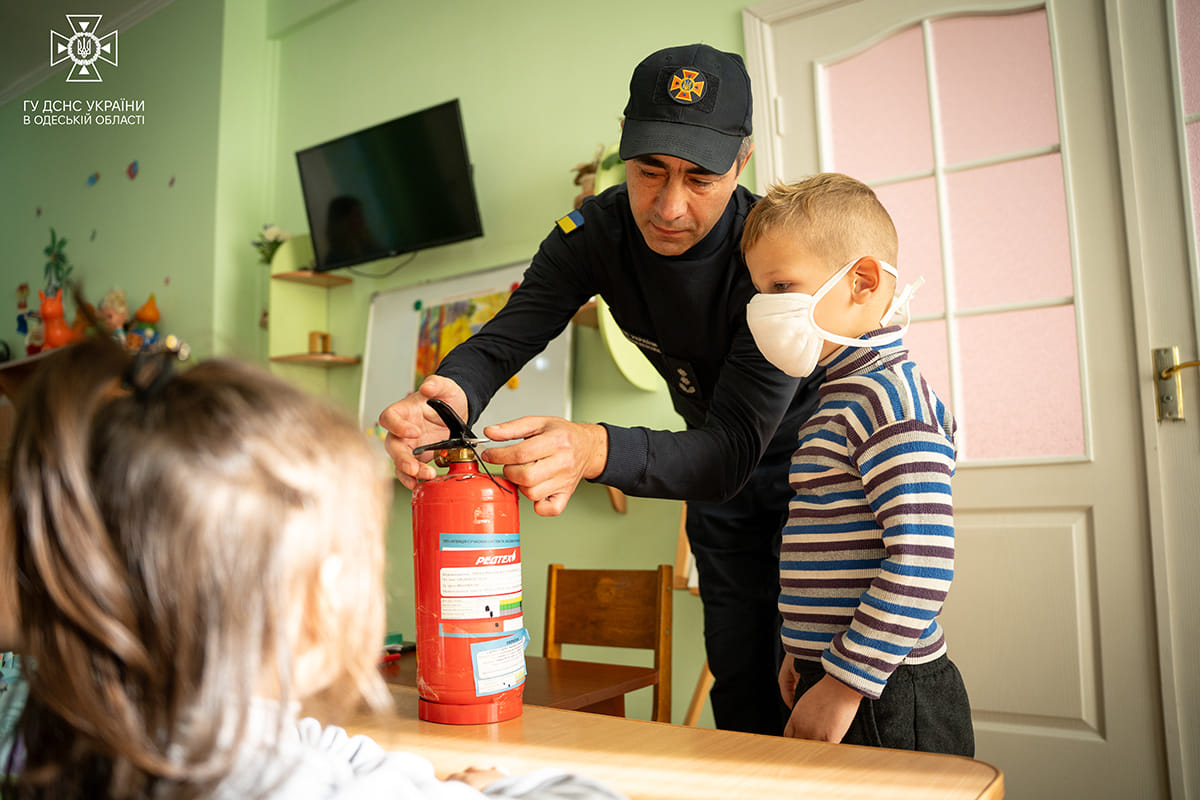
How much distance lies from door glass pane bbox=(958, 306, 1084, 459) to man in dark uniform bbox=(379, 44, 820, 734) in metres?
1.06

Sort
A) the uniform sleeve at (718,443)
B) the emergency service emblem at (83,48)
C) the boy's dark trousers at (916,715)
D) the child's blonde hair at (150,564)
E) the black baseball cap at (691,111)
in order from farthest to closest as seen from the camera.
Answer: the emergency service emblem at (83,48) < the black baseball cap at (691,111) < the uniform sleeve at (718,443) < the boy's dark trousers at (916,715) < the child's blonde hair at (150,564)

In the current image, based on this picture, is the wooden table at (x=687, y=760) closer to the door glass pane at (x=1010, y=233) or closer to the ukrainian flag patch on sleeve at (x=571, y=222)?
the ukrainian flag patch on sleeve at (x=571, y=222)

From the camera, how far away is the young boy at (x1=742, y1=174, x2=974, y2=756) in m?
0.96

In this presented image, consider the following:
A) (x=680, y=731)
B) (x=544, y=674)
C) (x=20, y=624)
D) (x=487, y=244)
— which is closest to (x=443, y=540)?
(x=680, y=731)

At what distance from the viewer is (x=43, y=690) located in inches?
18.6

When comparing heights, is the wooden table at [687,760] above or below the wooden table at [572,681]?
above

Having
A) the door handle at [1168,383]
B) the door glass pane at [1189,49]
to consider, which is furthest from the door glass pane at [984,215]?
the door glass pane at [1189,49]

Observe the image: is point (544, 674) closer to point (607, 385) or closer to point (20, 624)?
point (20, 624)

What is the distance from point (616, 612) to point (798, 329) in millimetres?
1029

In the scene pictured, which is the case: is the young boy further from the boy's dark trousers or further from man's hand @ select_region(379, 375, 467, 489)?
man's hand @ select_region(379, 375, 467, 489)

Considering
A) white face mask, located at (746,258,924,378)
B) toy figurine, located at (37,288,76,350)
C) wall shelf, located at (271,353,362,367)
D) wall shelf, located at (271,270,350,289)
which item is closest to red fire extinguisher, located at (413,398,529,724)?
white face mask, located at (746,258,924,378)

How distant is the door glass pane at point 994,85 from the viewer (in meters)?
2.29

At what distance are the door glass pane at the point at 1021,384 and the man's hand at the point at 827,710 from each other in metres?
1.50

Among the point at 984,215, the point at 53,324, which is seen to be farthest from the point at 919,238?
the point at 53,324
